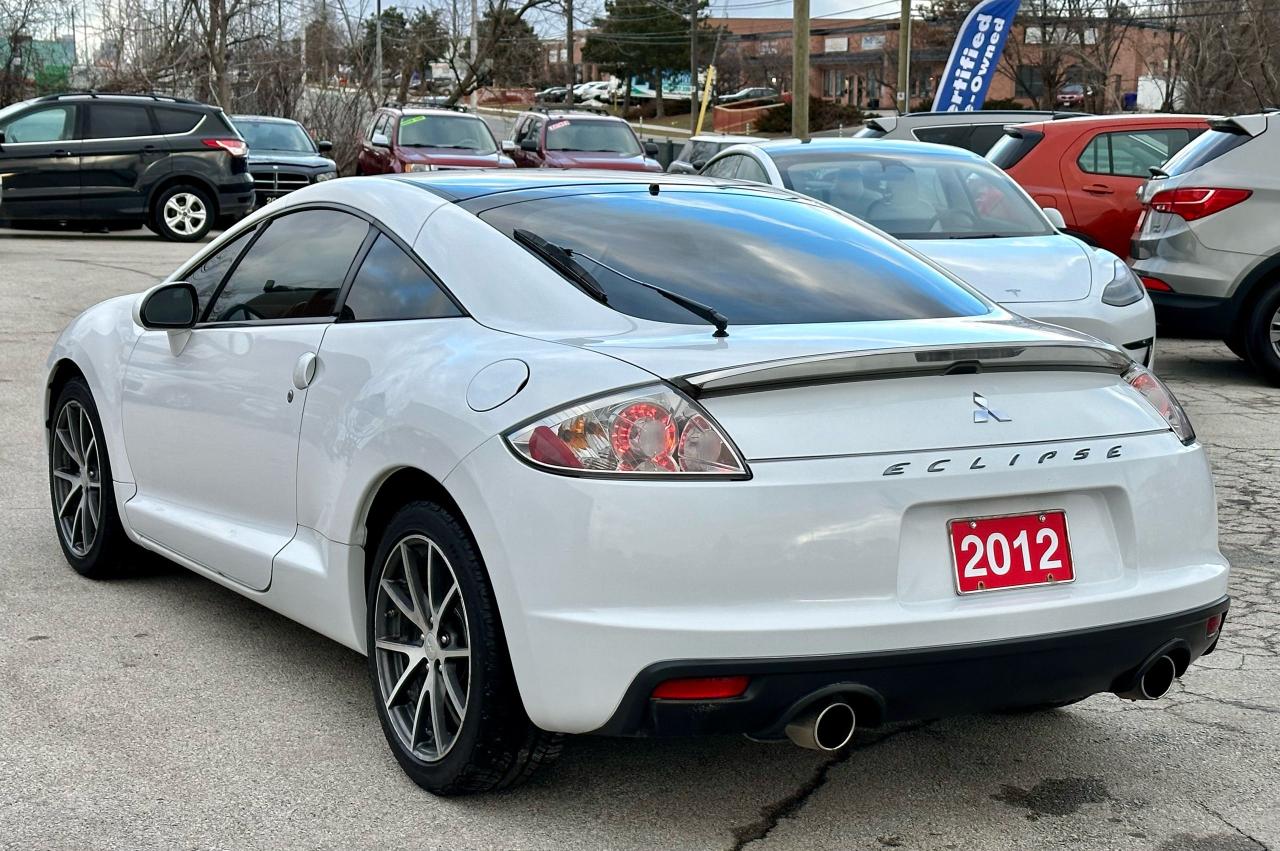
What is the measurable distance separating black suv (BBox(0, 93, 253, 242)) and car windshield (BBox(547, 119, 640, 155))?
17.9ft

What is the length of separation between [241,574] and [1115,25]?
2132 inches

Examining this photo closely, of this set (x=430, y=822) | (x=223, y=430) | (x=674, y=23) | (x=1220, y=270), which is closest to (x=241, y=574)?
(x=223, y=430)

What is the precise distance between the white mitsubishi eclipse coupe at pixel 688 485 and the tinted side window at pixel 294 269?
3cm

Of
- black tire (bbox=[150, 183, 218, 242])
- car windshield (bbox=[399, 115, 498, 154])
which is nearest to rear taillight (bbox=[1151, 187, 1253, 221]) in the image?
black tire (bbox=[150, 183, 218, 242])

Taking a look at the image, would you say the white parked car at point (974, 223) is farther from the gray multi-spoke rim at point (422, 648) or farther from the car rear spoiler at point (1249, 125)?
the gray multi-spoke rim at point (422, 648)

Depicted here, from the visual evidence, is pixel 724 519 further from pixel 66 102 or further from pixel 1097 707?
pixel 66 102

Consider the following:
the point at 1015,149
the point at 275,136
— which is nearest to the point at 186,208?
the point at 275,136

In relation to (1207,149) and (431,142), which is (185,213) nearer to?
(431,142)

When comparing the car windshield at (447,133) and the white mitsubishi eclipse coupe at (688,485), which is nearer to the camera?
the white mitsubishi eclipse coupe at (688,485)

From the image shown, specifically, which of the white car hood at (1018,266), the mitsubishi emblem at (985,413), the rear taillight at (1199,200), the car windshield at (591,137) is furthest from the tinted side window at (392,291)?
the car windshield at (591,137)

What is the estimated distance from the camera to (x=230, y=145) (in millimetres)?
20844

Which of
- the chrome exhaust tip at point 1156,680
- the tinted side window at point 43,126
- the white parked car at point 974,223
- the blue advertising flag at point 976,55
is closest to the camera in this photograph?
the chrome exhaust tip at point 1156,680

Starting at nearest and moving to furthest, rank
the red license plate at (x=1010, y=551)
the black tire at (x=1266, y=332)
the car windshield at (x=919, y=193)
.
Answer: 1. the red license plate at (x=1010, y=551)
2. the car windshield at (x=919, y=193)
3. the black tire at (x=1266, y=332)

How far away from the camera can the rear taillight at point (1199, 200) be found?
10.7 meters
